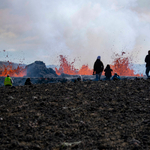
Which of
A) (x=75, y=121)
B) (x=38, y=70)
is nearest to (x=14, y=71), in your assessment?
(x=38, y=70)

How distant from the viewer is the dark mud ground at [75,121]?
4434mm

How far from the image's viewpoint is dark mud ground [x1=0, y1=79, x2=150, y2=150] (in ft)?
14.5

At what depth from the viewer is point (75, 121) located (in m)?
5.70

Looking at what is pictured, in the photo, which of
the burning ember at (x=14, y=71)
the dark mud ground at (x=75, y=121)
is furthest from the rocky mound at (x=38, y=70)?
the dark mud ground at (x=75, y=121)

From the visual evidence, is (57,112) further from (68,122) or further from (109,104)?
(109,104)

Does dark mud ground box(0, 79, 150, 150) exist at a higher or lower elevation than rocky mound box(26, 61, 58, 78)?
lower

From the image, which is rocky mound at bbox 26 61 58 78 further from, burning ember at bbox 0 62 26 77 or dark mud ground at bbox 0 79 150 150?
dark mud ground at bbox 0 79 150 150

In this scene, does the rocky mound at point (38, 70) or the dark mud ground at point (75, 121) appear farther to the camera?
the rocky mound at point (38, 70)

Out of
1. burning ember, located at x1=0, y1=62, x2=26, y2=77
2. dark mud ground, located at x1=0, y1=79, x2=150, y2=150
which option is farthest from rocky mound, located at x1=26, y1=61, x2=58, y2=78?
dark mud ground, located at x1=0, y1=79, x2=150, y2=150

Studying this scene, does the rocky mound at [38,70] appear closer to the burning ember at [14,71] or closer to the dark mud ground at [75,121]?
the burning ember at [14,71]

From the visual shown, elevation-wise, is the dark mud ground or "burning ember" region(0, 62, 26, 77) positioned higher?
"burning ember" region(0, 62, 26, 77)

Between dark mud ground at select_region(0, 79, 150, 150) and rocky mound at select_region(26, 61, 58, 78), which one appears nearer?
dark mud ground at select_region(0, 79, 150, 150)

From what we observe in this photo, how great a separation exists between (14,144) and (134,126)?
3255mm

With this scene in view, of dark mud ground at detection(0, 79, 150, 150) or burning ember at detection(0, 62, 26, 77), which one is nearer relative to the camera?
dark mud ground at detection(0, 79, 150, 150)
